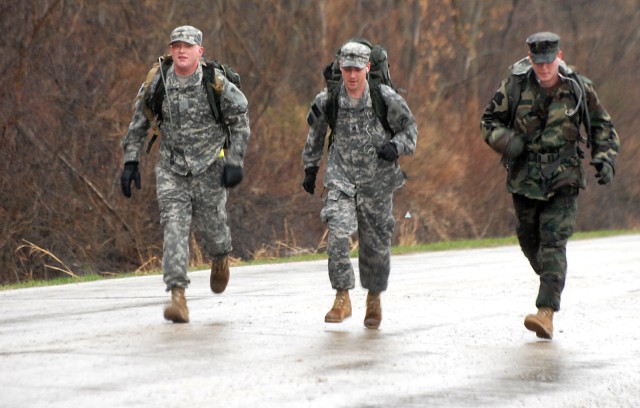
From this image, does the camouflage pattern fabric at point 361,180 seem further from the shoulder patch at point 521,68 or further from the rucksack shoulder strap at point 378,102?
the shoulder patch at point 521,68

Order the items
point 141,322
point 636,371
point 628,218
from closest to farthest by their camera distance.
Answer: point 636,371
point 141,322
point 628,218

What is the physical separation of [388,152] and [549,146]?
0.99 meters

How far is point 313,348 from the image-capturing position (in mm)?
8938

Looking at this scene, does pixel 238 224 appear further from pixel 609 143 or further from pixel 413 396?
pixel 413 396

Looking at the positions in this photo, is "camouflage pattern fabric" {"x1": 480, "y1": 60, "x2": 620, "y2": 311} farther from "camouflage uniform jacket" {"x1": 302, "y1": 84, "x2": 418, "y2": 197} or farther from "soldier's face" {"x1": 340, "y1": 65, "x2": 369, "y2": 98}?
"soldier's face" {"x1": 340, "y1": 65, "x2": 369, "y2": 98}

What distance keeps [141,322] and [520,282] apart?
4.91m

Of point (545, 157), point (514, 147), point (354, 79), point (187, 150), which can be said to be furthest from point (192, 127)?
point (545, 157)

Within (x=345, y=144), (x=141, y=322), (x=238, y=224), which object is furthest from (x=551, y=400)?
(x=238, y=224)

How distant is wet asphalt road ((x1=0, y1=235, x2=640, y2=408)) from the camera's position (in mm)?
7250

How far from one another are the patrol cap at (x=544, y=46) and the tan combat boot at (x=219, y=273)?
10.5ft

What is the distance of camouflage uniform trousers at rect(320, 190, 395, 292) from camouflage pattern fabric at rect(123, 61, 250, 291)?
1020mm

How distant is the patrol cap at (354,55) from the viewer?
9.84m

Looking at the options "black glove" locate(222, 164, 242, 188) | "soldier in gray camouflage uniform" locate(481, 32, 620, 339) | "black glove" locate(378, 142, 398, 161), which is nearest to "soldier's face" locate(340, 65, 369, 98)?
"black glove" locate(378, 142, 398, 161)

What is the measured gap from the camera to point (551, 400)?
7.16 meters
